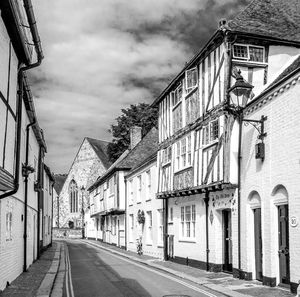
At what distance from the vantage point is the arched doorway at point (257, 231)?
15.1 metres

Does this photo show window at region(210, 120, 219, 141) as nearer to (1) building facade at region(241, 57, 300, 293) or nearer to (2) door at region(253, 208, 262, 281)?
(1) building facade at region(241, 57, 300, 293)

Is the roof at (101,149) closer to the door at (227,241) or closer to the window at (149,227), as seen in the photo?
the window at (149,227)

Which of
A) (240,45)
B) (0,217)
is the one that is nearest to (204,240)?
(240,45)

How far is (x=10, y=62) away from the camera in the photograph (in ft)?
40.4

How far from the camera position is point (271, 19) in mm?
18703

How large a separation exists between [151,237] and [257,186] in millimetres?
15585

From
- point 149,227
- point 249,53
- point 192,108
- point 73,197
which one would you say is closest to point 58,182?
point 73,197

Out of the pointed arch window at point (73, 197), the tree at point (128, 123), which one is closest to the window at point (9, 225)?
the tree at point (128, 123)

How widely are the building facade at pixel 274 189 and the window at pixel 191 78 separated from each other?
15.6 feet

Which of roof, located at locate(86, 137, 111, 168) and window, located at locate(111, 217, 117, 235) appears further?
roof, located at locate(86, 137, 111, 168)

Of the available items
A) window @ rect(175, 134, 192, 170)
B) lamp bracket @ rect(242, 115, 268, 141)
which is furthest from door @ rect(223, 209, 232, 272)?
lamp bracket @ rect(242, 115, 268, 141)

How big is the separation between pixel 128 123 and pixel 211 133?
38.7 metres

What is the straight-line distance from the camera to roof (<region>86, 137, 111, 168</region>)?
7162cm

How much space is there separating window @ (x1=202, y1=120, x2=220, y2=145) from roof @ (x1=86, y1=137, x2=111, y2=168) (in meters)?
51.1
